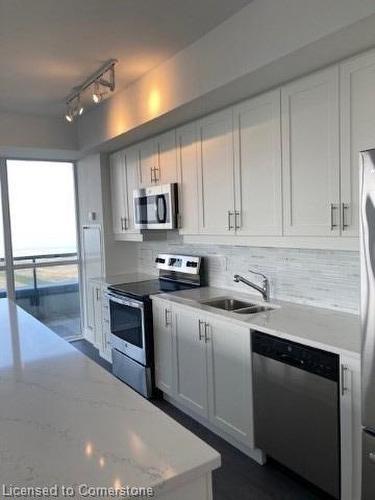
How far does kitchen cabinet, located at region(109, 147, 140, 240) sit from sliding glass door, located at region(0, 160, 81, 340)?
90cm

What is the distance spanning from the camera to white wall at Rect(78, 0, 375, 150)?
1.80 metres

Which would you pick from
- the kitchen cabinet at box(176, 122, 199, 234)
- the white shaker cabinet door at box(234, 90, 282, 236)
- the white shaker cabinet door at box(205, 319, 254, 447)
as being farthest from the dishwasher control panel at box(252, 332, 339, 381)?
the kitchen cabinet at box(176, 122, 199, 234)

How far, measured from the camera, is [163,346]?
3.27m

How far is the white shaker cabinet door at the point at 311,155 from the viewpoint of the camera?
6.99 feet

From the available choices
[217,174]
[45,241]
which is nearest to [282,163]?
[217,174]

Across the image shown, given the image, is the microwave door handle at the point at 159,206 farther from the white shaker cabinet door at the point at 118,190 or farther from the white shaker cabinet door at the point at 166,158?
the white shaker cabinet door at the point at 118,190

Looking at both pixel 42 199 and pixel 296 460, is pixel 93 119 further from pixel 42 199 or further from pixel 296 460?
pixel 296 460

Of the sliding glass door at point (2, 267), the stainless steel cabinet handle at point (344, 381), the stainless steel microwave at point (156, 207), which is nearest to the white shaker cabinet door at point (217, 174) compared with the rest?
the stainless steel microwave at point (156, 207)

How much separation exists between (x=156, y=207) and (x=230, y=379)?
169cm

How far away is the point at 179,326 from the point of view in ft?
9.94

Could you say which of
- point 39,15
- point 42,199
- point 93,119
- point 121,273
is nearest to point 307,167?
point 39,15

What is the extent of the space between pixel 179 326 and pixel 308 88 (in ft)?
5.92

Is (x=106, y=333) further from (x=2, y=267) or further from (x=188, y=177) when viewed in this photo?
(x=188, y=177)

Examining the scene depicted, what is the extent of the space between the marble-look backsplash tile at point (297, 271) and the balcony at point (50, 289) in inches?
81.5
